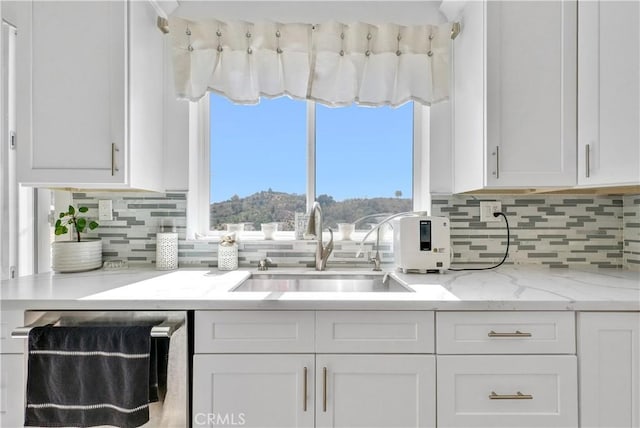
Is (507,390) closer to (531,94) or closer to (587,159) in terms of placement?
(587,159)

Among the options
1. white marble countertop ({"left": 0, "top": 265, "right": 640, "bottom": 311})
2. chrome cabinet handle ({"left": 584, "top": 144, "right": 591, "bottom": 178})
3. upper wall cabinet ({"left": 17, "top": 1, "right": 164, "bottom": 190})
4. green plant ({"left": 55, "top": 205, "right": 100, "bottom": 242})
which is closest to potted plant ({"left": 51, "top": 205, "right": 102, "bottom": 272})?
green plant ({"left": 55, "top": 205, "right": 100, "bottom": 242})

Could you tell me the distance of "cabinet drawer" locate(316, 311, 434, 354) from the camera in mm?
1264

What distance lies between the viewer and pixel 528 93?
158cm

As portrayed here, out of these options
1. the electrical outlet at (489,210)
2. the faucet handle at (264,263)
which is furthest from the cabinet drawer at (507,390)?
the faucet handle at (264,263)

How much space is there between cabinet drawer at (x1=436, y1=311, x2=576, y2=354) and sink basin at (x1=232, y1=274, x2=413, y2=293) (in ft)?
1.80

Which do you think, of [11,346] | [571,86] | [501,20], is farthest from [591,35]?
[11,346]

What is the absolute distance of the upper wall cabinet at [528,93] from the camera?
1.57 meters

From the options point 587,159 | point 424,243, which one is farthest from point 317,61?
point 587,159

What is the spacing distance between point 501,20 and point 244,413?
193 cm

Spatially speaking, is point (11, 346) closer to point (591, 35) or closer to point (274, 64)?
point (274, 64)

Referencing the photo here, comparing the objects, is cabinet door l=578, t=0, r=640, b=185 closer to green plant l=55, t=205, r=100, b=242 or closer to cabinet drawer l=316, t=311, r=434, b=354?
cabinet drawer l=316, t=311, r=434, b=354

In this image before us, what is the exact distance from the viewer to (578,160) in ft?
5.18

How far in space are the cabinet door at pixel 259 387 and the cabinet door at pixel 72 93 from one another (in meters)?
0.94

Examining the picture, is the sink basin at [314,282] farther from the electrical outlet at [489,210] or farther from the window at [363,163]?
the electrical outlet at [489,210]
